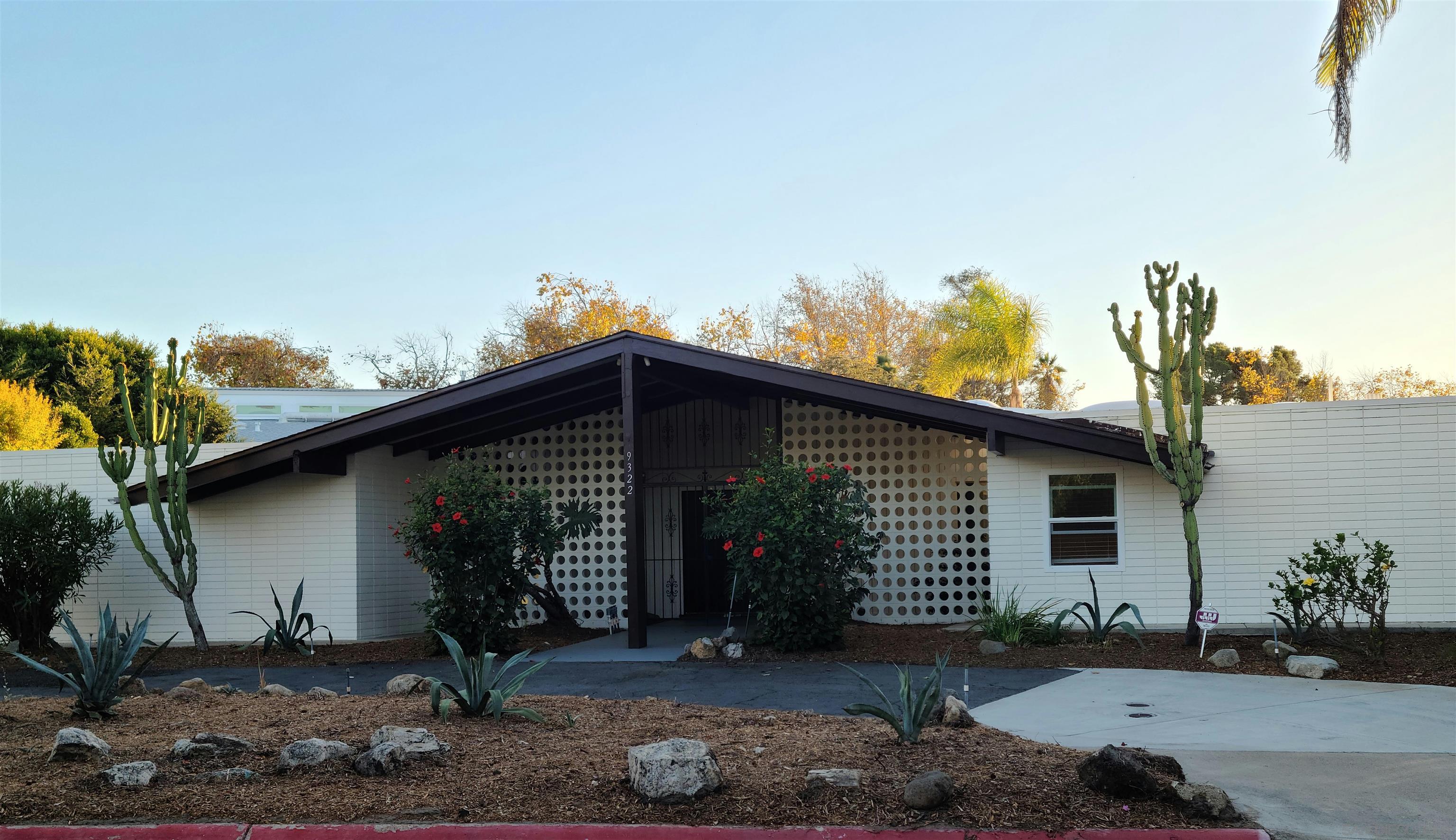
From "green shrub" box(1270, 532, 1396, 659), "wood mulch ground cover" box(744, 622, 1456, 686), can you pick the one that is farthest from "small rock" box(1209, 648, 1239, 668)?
"green shrub" box(1270, 532, 1396, 659)

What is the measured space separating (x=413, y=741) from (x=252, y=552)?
389 inches

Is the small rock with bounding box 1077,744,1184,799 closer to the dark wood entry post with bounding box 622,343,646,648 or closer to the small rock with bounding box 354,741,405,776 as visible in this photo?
the small rock with bounding box 354,741,405,776

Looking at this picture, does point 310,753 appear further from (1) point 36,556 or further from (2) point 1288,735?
(1) point 36,556

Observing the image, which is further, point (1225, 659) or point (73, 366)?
point (73, 366)

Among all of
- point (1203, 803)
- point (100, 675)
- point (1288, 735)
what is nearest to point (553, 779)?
point (1203, 803)

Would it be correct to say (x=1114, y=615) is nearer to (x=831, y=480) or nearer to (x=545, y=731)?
(x=831, y=480)

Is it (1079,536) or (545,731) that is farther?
(1079,536)

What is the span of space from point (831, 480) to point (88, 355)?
2901 centimetres

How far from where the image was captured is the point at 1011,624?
478 inches

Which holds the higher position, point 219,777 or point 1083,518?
point 1083,518

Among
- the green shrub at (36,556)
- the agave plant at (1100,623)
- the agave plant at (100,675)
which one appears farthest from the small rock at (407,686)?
the green shrub at (36,556)

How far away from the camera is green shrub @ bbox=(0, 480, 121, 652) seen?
1306 cm

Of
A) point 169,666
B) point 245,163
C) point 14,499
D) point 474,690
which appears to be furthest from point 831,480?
point 245,163

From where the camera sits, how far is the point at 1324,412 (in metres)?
13.2
